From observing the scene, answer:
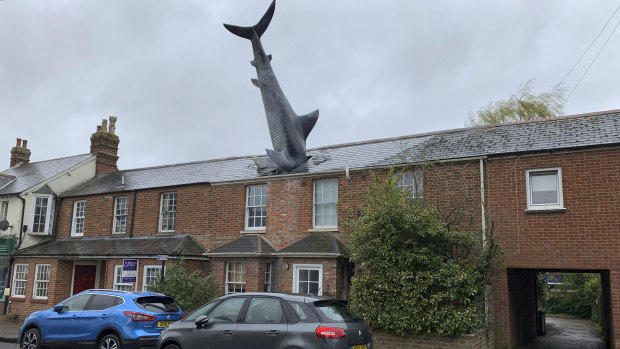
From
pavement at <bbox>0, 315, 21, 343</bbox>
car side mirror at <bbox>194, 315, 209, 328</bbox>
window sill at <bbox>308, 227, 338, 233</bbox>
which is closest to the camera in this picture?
car side mirror at <bbox>194, 315, 209, 328</bbox>

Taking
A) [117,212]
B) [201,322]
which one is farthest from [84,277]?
[201,322]

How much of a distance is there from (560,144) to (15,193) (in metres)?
23.2

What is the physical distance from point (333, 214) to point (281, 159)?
3.14 meters

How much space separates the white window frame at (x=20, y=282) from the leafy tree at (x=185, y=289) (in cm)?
1046

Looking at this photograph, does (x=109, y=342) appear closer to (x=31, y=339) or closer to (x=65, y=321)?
(x=65, y=321)

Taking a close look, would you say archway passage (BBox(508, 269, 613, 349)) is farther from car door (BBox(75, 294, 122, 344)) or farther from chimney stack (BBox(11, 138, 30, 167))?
chimney stack (BBox(11, 138, 30, 167))

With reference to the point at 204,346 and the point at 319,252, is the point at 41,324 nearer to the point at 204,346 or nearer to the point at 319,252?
the point at 204,346

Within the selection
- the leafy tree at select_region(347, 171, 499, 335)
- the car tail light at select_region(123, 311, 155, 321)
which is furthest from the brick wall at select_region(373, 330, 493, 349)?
the car tail light at select_region(123, 311, 155, 321)

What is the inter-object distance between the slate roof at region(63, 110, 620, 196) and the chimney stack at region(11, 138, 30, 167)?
33.0 feet

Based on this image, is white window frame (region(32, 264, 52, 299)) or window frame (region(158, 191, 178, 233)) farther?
white window frame (region(32, 264, 52, 299))

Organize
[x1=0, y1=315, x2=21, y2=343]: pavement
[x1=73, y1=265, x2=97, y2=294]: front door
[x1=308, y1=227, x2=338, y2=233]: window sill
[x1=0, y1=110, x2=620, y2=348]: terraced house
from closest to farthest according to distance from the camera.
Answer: [x1=0, y1=110, x2=620, y2=348]: terraced house < [x1=0, y1=315, x2=21, y2=343]: pavement < [x1=308, y1=227, x2=338, y2=233]: window sill < [x1=73, y1=265, x2=97, y2=294]: front door

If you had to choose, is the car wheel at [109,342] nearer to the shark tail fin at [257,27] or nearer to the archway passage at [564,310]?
the archway passage at [564,310]

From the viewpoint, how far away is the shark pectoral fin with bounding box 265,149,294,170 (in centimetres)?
1781

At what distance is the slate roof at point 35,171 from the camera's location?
23938mm
